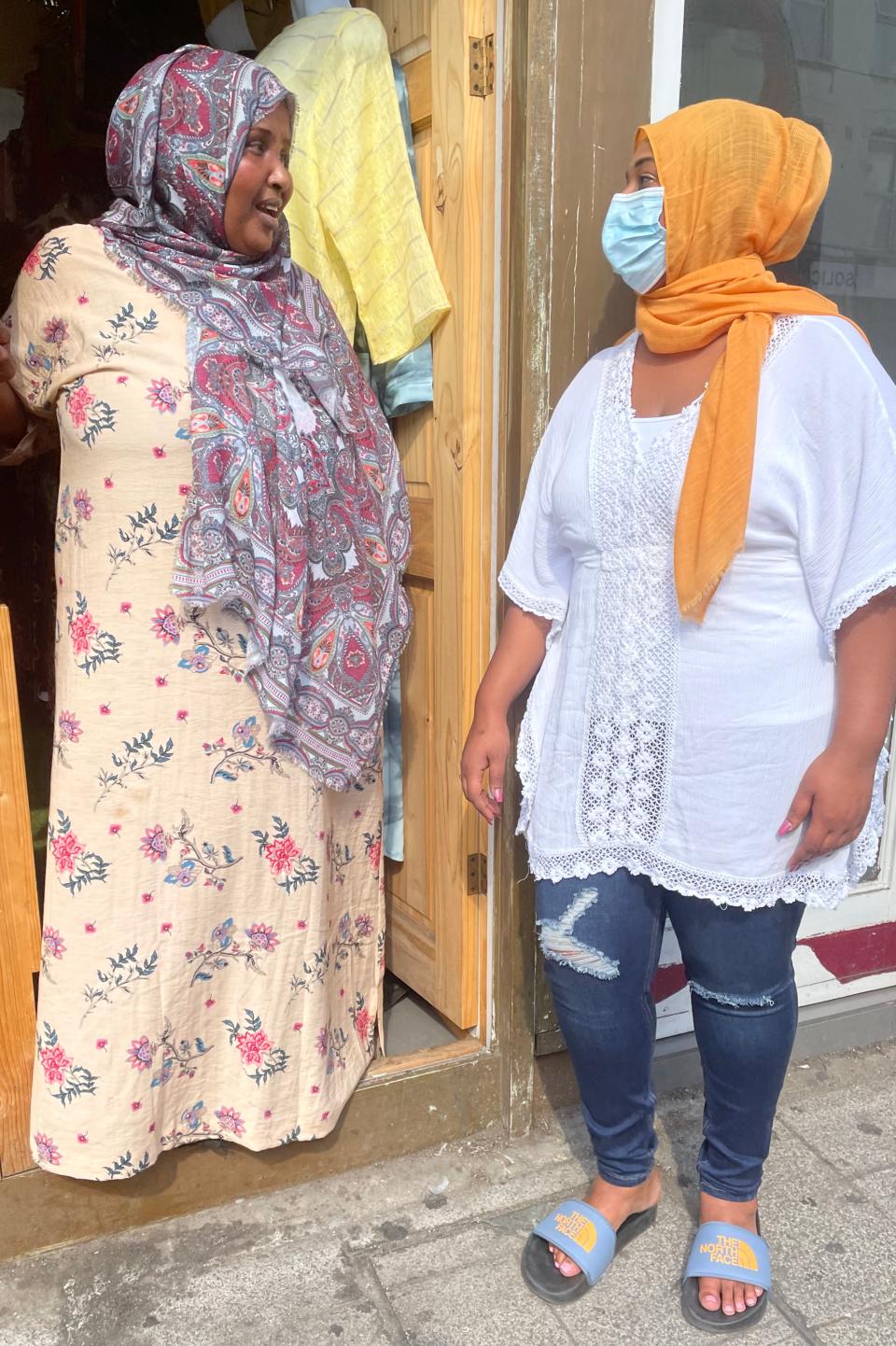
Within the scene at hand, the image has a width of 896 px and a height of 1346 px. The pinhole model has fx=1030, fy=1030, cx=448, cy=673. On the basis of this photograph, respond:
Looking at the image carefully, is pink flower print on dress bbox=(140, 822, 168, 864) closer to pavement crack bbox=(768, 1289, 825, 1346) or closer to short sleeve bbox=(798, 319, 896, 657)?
short sleeve bbox=(798, 319, 896, 657)

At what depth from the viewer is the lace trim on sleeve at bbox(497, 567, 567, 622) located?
1.80 m

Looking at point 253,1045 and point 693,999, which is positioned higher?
point 693,999

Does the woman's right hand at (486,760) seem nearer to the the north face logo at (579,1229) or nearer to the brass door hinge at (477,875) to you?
the brass door hinge at (477,875)

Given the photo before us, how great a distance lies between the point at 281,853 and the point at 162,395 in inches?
33.0

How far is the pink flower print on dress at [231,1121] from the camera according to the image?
1.98 m

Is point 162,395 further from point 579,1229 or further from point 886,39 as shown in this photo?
point 886,39

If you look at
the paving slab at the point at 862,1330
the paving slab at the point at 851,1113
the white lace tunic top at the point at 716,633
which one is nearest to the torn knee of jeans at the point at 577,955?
the white lace tunic top at the point at 716,633

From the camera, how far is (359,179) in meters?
2.12

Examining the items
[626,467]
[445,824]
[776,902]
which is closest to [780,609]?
[626,467]

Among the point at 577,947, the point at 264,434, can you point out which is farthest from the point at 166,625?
the point at 577,947

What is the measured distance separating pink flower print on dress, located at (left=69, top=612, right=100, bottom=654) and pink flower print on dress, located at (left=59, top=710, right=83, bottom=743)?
4.4 inches

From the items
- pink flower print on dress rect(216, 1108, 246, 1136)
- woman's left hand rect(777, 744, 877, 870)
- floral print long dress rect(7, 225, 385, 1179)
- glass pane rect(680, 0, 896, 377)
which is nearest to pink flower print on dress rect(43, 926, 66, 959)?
floral print long dress rect(7, 225, 385, 1179)

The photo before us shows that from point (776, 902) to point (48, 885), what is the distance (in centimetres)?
123

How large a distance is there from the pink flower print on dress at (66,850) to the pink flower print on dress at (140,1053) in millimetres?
334
